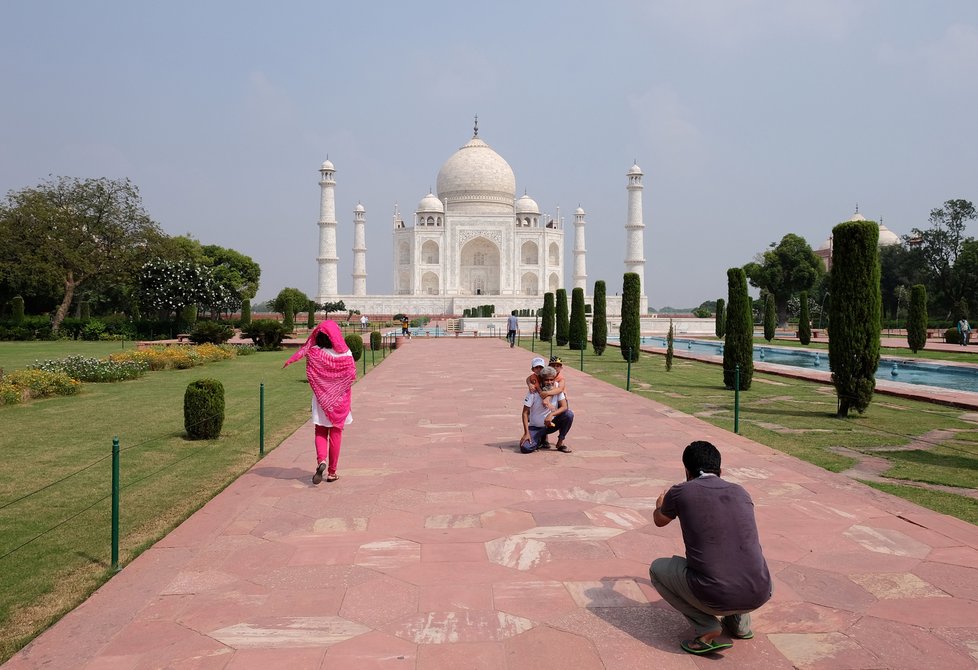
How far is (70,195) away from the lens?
28.3m

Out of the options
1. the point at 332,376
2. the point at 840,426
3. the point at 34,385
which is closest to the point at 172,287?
the point at 34,385

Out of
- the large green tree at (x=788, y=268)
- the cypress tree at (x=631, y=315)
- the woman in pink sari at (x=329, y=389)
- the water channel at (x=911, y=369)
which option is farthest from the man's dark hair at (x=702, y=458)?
the large green tree at (x=788, y=268)

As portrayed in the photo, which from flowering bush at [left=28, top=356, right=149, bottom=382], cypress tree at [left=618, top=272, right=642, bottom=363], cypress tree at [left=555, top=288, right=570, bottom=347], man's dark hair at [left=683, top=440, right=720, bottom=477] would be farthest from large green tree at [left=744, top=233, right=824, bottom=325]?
man's dark hair at [left=683, top=440, right=720, bottom=477]

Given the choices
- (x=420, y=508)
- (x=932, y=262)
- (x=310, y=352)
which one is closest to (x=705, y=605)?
(x=420, y=508)

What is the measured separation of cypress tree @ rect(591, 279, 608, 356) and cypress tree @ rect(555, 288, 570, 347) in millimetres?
2647

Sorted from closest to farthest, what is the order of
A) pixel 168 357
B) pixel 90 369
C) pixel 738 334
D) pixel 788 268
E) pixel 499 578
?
pixel 499 578 → pixel 738 334 → pixel 90 369 → pixel 168 357 → pixel 788 268

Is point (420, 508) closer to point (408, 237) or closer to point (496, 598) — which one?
point (496, 598)

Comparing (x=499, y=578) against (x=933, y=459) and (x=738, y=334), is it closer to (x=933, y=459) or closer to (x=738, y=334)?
(x=933, y=459)

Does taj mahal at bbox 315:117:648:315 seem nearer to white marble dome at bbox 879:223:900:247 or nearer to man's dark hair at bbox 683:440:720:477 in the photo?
white marble dome at bbox 879:223:900:247

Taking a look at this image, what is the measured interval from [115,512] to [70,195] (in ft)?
97.9

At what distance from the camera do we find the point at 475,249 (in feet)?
175

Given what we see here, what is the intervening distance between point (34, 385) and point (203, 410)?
4497mm

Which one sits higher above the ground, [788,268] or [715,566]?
[788,268]

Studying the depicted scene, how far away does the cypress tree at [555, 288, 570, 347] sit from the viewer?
2247cm
